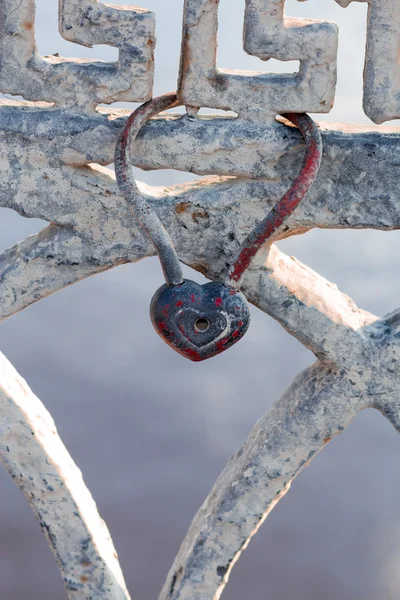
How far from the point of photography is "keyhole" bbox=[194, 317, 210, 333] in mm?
1544

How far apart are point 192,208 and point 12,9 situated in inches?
16.1

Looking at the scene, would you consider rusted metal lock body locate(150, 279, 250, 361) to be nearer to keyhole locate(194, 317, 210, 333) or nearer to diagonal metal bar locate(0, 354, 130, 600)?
keyhole locate(194, 317, 210, 333)

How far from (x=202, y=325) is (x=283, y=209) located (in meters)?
0.21

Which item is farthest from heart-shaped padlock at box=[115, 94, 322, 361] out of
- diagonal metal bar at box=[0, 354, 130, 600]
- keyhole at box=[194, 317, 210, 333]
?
diagonal metal bar at box=[0, 354, 130, 600]

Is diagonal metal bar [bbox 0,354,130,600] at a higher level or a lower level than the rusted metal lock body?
lower

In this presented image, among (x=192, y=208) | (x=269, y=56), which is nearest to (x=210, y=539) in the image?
(x=192, y=208)

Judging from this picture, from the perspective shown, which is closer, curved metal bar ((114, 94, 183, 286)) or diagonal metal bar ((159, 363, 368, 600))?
curved metal bar ((114, 94, 183, 286))

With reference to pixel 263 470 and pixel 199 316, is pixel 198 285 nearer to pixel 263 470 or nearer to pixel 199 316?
pixel 199 316

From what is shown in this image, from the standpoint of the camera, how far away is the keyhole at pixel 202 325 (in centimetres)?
154

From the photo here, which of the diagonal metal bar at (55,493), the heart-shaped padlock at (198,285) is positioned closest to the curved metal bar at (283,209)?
the heart-shaped padlock at (198,285)

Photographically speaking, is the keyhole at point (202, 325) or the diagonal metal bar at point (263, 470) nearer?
the keyhole at point (202, 325)

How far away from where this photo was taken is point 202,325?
155cm

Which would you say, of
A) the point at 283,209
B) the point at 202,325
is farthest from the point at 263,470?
the point at 283,209

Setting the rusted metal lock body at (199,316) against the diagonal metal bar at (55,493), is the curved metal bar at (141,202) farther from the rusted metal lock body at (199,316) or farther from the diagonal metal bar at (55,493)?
the diagonal metal bar at (55,493)
